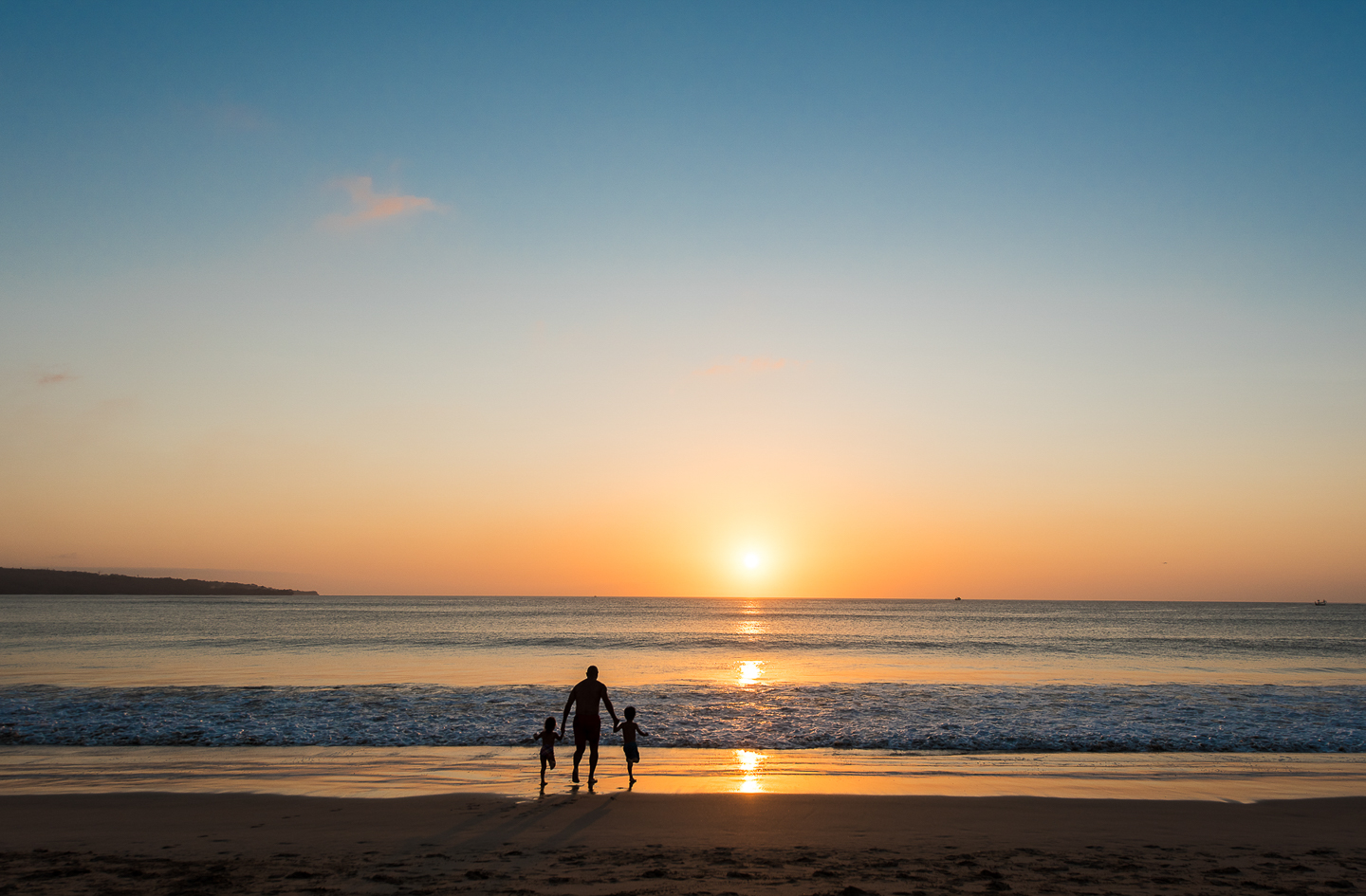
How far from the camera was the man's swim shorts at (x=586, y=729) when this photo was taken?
14445 millimetres

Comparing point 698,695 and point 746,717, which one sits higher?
point 746,717

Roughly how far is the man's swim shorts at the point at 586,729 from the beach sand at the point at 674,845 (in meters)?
1.13

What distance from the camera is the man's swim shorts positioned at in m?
14.4

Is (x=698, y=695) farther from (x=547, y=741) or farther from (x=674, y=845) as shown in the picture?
(x=674, y=845)

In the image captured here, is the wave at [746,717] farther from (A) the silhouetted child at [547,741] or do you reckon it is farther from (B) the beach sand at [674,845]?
(B) the beach sand at [674,845]

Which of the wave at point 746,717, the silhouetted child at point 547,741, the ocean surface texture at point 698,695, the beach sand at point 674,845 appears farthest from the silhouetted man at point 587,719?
the ocean surface texture at point 698,695

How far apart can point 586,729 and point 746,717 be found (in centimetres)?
1068

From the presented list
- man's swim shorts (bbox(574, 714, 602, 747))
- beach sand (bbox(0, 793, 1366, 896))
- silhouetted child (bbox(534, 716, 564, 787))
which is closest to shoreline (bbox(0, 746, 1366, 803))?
silhouetted child (bbox(534, 716, 564, 787))

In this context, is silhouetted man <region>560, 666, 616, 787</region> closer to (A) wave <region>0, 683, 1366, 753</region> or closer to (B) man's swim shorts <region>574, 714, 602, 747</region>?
(B) man's swim shorts <region>574, 714, 602, 747</region>

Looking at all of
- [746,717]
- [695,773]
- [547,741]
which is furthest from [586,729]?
[746,717]

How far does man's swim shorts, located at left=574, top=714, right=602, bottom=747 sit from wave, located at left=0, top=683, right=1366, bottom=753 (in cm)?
592

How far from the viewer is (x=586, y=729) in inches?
569

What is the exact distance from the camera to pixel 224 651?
159 ft

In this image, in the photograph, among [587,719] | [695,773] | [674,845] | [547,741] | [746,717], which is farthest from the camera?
[746,717]
